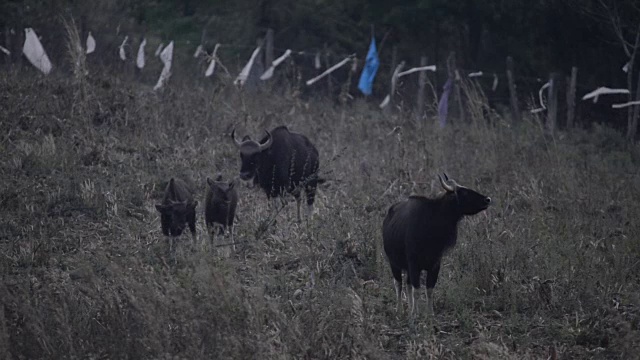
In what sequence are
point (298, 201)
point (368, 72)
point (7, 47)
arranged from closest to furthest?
point (298, 201) → point (7, 47) → point (368, 72)

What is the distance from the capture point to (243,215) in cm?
1313

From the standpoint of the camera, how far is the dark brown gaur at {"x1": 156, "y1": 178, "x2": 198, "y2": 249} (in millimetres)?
11164

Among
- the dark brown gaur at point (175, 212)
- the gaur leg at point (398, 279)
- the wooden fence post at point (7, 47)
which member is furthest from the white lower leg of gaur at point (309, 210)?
the wooden fence post at point (7, 47)

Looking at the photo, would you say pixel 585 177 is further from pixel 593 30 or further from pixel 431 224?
pixel 593 30

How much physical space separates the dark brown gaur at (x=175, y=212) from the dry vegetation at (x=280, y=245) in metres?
0.21

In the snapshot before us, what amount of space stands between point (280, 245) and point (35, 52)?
37.2 ft

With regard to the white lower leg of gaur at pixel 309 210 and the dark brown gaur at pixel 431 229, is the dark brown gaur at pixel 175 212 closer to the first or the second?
the white lower leg of gaur at pixel 309 210

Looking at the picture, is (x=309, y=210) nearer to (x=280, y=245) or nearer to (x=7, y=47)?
(x=280, y=245)

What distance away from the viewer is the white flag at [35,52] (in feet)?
65.8

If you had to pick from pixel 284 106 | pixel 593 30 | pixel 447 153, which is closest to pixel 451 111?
pixel 593 30

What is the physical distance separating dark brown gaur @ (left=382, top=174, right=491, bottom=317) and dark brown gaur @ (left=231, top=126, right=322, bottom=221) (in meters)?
4.53

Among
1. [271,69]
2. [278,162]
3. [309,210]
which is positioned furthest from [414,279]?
[271,69]

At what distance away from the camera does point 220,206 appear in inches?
462

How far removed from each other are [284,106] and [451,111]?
8287 millimetres
